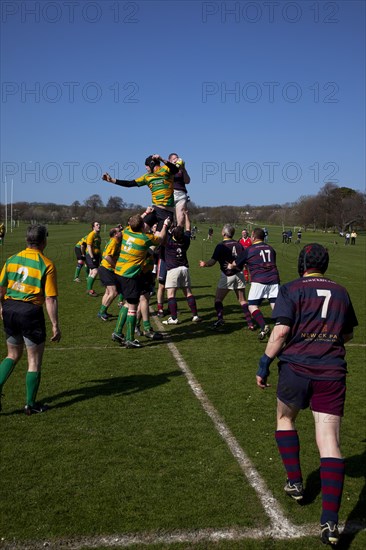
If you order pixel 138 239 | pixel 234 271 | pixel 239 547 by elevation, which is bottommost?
pixel 239 547

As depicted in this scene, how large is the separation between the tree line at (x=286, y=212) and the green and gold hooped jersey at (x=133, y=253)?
80.2 m

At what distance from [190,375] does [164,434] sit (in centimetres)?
222

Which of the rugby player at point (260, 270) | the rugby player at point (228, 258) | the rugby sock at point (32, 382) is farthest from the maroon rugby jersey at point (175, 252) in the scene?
the rugby sock at point (32, 382)

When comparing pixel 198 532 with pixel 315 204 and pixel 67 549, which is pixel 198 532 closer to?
pixel 67 549

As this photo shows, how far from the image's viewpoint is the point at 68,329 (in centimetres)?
1091

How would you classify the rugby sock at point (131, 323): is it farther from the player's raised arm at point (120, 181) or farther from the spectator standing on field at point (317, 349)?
the spectator standing on field at point (317, 349)

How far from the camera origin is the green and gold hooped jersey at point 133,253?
8773 mm

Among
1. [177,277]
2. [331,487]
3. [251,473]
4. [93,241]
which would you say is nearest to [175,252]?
[177,277]

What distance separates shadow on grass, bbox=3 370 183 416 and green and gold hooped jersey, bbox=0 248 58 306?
145 cm

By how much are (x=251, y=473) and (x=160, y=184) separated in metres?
6.83

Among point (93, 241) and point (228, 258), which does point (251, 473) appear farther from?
point (93, 241)

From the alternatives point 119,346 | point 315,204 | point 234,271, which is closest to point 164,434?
point 119,346

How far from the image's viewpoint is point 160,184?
1022cm

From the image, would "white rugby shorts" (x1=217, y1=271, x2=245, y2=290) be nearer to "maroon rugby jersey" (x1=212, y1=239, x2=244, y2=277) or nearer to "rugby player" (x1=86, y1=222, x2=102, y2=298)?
"maroon rugby jersey" (x1=212, y1=239, x2=244, y2=277)
